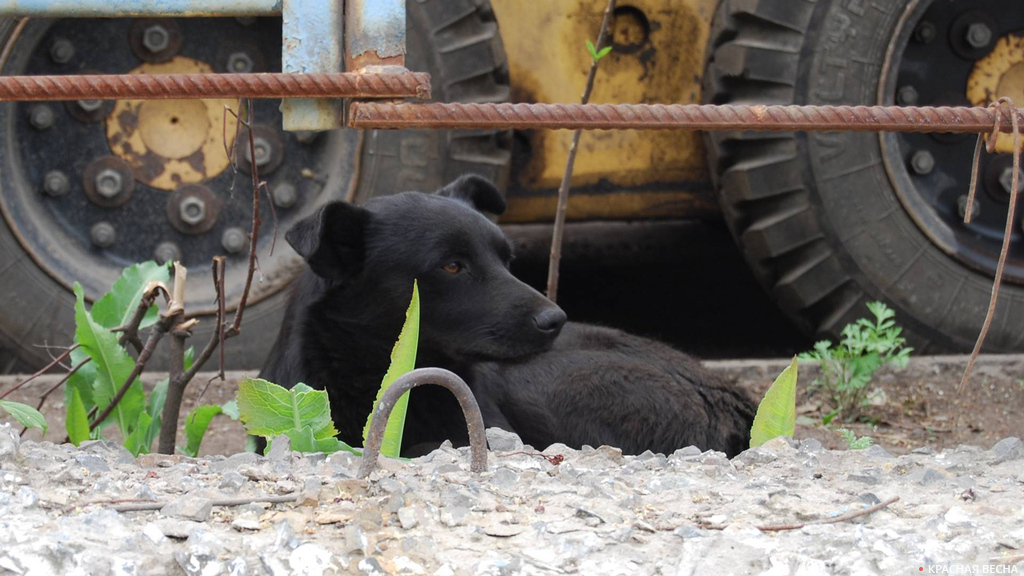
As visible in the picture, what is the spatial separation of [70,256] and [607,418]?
91.6 inches

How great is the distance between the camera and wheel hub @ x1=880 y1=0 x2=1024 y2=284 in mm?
4691

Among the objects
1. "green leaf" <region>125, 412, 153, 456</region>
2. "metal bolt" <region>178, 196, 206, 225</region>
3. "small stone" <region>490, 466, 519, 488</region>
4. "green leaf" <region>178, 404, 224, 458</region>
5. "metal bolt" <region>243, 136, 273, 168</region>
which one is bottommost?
"green leaf" <region>125, 412, 153, 456</region>

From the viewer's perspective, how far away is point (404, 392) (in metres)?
1.80

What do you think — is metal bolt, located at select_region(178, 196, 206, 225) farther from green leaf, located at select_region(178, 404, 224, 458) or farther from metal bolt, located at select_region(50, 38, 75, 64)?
green leaf, located at select_region(178, 404, 224, 458)

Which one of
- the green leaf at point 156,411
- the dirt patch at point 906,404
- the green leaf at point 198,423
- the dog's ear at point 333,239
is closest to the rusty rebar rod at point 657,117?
the dog's ear at point 333,239

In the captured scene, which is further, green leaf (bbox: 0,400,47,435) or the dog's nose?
the dog's nose

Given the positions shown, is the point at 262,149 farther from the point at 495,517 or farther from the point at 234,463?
the point at 495,517

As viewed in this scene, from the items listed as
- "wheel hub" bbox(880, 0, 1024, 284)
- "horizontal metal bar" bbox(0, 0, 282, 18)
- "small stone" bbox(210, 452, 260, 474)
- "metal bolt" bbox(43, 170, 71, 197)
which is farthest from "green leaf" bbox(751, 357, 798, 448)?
"metal bolt" bbox(43, 170, 71, 197)

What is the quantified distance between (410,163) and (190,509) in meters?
2.92

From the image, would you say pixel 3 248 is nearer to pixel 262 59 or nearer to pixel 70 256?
pixel 70 256

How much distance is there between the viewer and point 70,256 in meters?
4.42

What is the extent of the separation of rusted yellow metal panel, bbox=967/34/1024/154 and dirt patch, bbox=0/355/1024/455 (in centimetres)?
106

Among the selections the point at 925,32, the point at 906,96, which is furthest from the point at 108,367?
the point at 925,32

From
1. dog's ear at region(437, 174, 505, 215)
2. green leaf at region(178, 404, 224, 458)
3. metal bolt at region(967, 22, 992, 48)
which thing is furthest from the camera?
metal bolt at region(967, 22, 992, 48)
